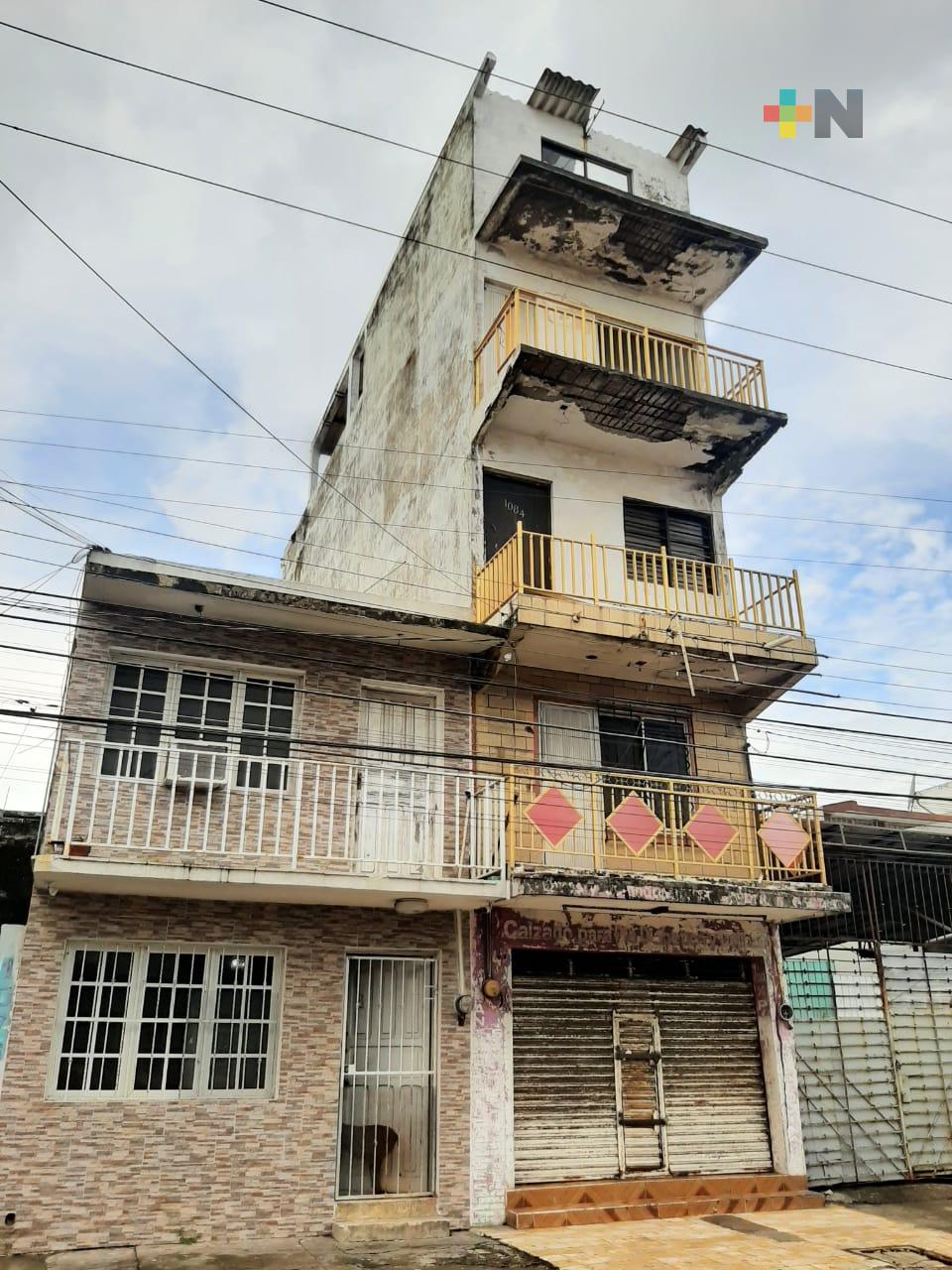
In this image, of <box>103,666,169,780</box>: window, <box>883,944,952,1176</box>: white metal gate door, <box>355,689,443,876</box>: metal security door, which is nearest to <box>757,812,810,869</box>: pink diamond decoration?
<box>883,944,952,1176</box>: white metal gate door

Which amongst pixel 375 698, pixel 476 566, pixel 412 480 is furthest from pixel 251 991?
pixel 412 480

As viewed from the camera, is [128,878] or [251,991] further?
[251,991]

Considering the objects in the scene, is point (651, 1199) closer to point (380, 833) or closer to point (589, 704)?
point (380, 833)

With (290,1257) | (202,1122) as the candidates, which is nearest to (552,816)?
(202,1122)

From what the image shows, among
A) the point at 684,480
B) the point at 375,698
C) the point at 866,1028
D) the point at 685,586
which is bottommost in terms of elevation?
the point at 866,1028

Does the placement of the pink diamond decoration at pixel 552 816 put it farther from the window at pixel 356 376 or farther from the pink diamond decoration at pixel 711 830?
the window at pixel 356 376

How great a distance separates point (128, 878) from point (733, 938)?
785 cm

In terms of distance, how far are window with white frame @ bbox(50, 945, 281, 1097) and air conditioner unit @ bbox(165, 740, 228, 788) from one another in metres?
1.77

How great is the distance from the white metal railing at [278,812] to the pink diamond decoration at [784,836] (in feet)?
11.2

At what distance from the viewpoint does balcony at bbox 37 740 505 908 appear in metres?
9.85

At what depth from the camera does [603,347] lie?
51.5 feet

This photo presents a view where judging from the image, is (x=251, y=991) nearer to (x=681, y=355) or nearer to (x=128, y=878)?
(x=128, y=878)

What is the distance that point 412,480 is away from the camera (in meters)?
16.8

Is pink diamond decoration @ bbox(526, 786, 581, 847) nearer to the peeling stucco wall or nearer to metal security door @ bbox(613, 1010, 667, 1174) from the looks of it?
metal security door @ bbox(613, 1010, 667, 1174)
